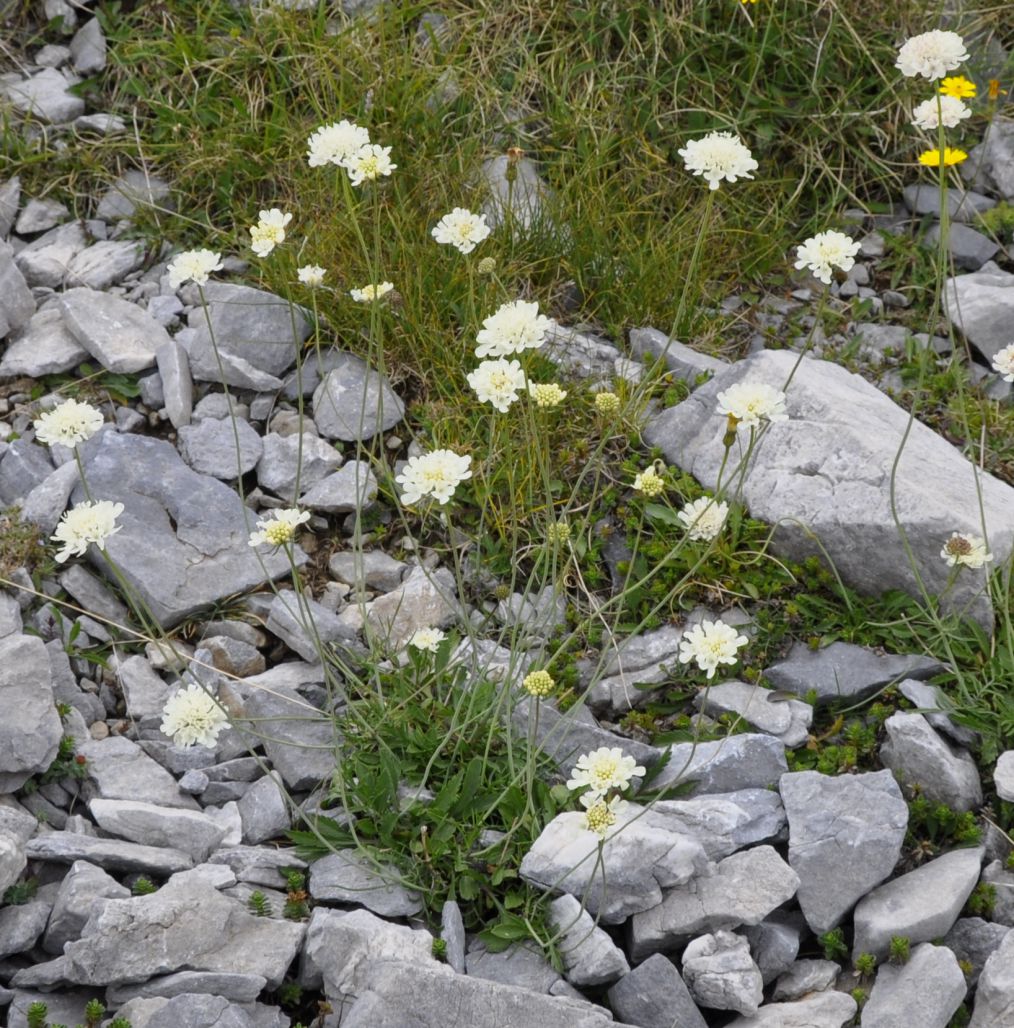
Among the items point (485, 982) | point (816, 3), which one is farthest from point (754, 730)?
point (816, 3)

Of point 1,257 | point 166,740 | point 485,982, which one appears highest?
point 1,257

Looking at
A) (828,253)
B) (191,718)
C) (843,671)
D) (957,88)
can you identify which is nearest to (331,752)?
(191,718)

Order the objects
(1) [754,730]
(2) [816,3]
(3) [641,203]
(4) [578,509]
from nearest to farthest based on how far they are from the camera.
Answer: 1. (1) [754,730]
2. (4) [578,509]
3. (3) [641,203]
4. (2) [816,3]

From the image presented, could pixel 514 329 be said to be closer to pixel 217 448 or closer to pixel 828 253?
pixel 828 253

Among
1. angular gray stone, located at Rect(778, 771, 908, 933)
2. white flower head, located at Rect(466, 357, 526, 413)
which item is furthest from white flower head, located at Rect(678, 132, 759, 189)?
angular gray stone, located at Rect(778, 771, 908, 933)

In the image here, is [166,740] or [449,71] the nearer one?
[166,740]

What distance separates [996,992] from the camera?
2.81 metres

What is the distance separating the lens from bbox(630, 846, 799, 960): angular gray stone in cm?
294

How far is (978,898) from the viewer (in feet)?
10.2

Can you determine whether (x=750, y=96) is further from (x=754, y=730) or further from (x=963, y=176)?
(x=754, y=730)

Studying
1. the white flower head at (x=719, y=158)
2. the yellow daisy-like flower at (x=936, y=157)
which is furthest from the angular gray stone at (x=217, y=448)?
the yellow daisy-like flower at (x=936, y=157)

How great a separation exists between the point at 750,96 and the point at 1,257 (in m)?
3.08

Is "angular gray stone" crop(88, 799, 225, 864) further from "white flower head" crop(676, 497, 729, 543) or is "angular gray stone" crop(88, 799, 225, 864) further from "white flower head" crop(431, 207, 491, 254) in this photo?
"white flower head" crop(431, 207, 491, 254)

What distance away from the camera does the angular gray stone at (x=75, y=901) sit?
2.87 m
